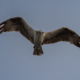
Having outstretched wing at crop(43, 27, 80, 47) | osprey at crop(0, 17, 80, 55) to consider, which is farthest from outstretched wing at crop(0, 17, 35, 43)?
outstretched wing at crop(43, 27, 80, 47)

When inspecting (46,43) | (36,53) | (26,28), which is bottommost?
(36,53)

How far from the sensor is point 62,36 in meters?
10.8

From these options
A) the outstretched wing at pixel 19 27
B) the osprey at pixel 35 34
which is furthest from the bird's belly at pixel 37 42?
the outstretched wing at pixel 19 27

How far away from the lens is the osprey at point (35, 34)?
10227mm

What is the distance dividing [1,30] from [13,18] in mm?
1055

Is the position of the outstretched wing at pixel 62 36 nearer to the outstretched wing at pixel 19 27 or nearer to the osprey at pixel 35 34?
the osprey at pixel 35 34

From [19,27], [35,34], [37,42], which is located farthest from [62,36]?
[19,27]

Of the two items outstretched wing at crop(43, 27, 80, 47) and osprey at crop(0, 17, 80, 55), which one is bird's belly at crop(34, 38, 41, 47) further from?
outstretched wing at crop(43, 27, 80, 47)

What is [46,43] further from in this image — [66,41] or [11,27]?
[11,27]

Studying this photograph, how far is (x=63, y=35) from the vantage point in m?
10.8

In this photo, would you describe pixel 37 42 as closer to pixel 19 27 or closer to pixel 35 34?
pixel 35 34

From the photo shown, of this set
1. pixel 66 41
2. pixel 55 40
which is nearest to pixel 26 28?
pixel 55 40

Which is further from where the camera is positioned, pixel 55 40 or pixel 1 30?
pixel 55 40

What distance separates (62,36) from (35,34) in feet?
6.34
